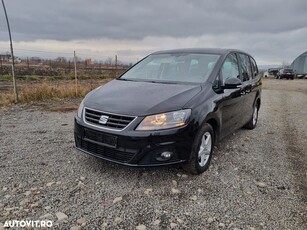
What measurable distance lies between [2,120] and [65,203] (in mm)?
4144

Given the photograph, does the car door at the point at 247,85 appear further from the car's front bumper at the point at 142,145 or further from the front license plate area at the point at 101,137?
the front license plate area at the point at 101,137

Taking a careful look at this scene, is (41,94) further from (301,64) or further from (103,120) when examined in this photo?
(301,64)

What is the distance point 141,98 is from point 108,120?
47 cm

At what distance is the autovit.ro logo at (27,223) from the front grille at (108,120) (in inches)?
43.7

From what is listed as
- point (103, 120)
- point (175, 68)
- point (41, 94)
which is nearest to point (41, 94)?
point (41, 94)

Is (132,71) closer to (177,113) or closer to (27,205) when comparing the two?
(177,113)

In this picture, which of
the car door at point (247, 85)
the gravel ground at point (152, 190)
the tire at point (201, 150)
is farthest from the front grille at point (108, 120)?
the car door at point (247, 85)

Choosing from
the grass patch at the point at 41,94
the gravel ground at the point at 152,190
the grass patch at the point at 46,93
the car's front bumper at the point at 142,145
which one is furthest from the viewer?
the grass patch at the point at 46,93

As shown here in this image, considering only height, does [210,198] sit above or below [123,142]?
below

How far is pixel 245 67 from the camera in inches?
189

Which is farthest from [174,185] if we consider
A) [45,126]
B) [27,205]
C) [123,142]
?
[45,126]

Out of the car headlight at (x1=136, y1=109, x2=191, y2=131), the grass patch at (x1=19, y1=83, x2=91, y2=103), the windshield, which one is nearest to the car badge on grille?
the car headlight at (x1=136, y1=109, x2=191, y2=131)

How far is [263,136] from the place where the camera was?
5086mm

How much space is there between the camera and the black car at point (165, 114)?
2.71m
